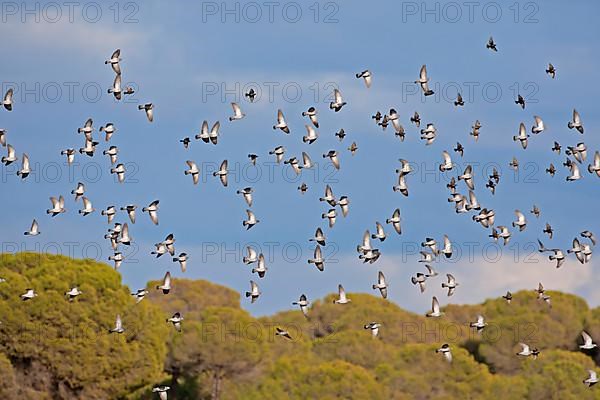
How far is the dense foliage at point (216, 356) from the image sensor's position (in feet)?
232

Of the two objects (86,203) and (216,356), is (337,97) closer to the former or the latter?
(86,203)

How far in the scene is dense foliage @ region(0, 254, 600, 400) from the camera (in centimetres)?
7081

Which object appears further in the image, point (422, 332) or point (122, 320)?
point (422, 332)

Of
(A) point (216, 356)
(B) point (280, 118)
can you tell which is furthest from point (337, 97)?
(A) point (216, 356)

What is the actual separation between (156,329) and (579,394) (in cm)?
2644

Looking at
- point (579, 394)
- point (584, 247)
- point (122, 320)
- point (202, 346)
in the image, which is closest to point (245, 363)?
point (202, 346)

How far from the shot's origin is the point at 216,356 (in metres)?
78.1

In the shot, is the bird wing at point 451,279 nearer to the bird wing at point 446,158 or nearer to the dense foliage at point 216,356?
the bird wing at point 446,158

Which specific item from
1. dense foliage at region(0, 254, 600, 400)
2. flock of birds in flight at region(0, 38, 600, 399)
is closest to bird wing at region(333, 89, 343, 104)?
flock of birds in flight at region(0, 38, 600, 399)

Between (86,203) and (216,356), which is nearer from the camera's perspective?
(86,203)

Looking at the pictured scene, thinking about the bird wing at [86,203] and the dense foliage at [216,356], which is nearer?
the bird wing at [86,203]

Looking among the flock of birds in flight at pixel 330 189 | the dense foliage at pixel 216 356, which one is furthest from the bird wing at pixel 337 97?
the dense foliage at pixel 216 356

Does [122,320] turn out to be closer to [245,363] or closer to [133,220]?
[245,363]

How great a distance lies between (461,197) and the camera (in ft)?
164
